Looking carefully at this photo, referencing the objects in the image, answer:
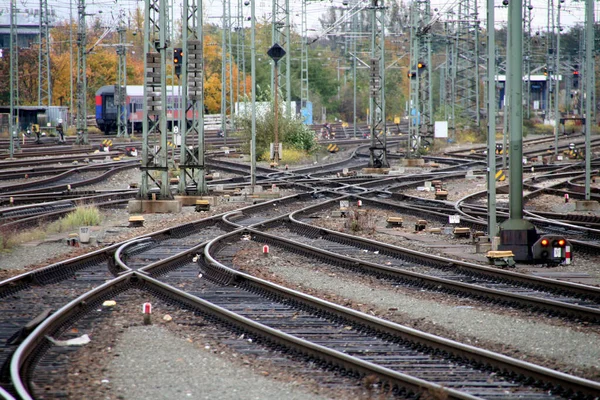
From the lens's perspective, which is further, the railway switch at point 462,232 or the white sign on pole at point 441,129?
the white sign on pole at point 441,129

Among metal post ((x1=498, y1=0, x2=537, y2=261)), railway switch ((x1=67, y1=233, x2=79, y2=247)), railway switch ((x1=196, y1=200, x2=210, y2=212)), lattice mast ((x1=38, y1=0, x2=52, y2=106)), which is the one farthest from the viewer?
lattice mast ((x1=38, y1=0, x2=52, y2=106))

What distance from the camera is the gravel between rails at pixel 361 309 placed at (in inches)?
319

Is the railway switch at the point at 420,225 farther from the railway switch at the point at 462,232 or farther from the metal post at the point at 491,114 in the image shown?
the metal post at the point at 491,114

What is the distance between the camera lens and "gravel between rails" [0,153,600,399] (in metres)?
8.11

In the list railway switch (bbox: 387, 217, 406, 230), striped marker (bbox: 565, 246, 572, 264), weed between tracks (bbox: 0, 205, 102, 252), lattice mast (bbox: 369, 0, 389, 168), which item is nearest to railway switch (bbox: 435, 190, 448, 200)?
railway switch (bbox: 387, 217, 406, 230)

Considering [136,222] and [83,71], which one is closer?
[136,222]

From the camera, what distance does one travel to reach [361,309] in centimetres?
1144

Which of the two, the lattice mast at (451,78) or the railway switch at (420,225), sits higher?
the lattice mast at (451,78)

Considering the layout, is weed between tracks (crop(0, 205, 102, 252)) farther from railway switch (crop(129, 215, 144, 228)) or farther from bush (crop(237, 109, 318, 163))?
bush (crop(237, 109, 318, 163))

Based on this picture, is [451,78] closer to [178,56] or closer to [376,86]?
[376,86]

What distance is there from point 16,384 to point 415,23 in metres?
35.4

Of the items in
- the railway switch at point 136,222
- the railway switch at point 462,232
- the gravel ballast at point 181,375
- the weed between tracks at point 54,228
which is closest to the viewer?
the gravel ballast at point 181,375

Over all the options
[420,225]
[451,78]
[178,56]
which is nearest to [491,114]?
[420,225]

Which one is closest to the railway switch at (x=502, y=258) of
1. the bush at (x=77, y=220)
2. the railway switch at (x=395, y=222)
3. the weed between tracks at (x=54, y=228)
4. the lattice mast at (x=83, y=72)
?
the railway switch at (x=395, y=222)
